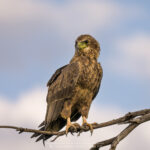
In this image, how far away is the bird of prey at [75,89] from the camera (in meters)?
6.39

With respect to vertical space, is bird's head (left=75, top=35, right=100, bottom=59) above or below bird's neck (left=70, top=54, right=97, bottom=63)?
above

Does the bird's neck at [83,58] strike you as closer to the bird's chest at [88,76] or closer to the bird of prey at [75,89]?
the bird of prey at [75,89]

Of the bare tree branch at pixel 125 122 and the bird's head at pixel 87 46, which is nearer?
the bare tree branch at pixel 125 122

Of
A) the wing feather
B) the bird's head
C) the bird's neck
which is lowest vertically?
the wing feather

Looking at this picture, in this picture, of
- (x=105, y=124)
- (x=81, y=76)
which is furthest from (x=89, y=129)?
(x=105, y=124)

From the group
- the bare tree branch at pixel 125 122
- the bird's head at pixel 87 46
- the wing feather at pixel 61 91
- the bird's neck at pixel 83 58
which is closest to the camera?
the bare tree branch at pixel 125 122

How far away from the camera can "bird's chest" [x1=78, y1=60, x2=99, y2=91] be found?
21.1 ft

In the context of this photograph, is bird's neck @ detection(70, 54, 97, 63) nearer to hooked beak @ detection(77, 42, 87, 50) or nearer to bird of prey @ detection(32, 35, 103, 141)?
bird of prey @ detection(32, 35, 103, 141)

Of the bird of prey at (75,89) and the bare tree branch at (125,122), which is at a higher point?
the bird of prey at (75,89)

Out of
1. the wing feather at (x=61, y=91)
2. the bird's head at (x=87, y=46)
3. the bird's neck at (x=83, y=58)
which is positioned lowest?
the wing feather at (x=61, y=91)

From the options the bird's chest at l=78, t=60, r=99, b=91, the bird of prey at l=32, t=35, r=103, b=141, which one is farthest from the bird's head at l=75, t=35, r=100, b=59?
the bird's chest at l=78, t=60, r=99, b=91

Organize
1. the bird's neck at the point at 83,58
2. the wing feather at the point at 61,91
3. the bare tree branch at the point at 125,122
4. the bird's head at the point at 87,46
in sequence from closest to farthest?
the bare tree branch at the point at 125,122
the wing feather at the point at 61,91
the bird's neck at the point at 83,58
the bird's head at the point at 87,46

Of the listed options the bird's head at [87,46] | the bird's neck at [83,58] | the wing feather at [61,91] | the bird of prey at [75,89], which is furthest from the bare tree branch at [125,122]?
the bird's head at [87,46]

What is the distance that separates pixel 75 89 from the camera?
6.41 m
